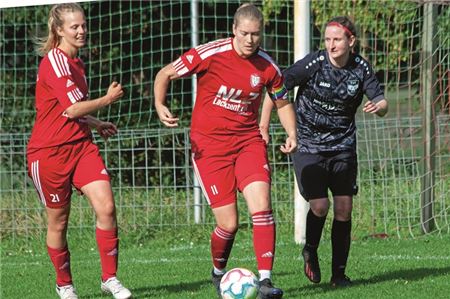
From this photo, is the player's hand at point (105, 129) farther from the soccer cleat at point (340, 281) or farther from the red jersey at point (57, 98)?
the soccer cleat at point (340, 281)

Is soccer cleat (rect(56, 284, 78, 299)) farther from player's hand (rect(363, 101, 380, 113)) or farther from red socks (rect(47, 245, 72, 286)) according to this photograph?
player's hand (rect(363, 101, 380, 113))

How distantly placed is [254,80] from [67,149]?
1.37m

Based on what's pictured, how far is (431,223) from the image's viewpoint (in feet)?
38.1

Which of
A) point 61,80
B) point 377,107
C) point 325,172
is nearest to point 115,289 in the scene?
point 61,80

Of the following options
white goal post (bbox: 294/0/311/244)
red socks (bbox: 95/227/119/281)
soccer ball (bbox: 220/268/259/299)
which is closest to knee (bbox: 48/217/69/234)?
red socks (bbox: 95/227/119/281)

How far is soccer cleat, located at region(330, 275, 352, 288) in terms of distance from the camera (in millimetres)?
8111

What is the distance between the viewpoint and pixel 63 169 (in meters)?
7.57

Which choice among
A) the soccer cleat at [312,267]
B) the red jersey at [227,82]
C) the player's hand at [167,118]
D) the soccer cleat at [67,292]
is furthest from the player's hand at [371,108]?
the soccer cleat at [67,292]

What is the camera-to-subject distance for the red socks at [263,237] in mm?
7363

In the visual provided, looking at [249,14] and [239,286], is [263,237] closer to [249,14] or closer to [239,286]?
[239,286]

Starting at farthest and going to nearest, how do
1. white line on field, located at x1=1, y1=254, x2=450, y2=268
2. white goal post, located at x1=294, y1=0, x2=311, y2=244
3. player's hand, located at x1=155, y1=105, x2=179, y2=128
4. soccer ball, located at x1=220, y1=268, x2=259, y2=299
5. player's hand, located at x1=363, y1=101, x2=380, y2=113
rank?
1. white goal post, located at x1=294, y1=0, x2=311, y2=244
2. white line on field, located at x1=1, y1=254, x2=450, y2=268
3. player's hand, located at x1=363, y1=101, x2=380, y2=113
4. player's hand, located at x1=155, y1=105, x2=179, y2=128
5. soccer ball, located at x1=220, y1=268, x2=259, y2=299

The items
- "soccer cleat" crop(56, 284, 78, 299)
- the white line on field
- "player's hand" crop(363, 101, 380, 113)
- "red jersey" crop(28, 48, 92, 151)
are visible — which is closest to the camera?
"red jersey" crop(28, 48, 92, 151)

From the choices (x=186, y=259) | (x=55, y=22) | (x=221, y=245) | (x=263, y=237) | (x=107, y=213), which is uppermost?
(x=55, y=22)

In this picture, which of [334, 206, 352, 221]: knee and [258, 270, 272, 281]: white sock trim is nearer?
[258, 270, 272, 281]: white sock trim
